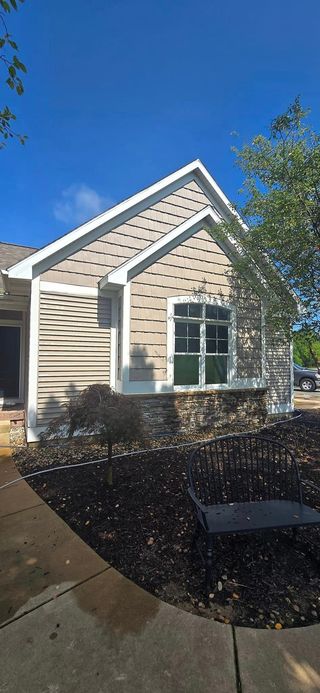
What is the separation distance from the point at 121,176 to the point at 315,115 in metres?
7.75

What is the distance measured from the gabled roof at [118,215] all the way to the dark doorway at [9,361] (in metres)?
4.06

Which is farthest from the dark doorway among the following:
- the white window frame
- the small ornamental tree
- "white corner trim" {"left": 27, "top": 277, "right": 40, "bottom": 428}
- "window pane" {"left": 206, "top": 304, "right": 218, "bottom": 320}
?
the small ornamental tree

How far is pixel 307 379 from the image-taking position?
60.1 ft

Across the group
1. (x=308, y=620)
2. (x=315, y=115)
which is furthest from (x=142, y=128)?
(x=308, y=620)

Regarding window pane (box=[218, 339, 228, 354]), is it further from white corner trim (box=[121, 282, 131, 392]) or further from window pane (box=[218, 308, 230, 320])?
white corner trim (box=[121, 282, 131, 392])

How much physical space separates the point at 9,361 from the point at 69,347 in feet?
12.8

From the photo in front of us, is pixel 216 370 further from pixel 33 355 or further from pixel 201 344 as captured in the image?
pixel 33 355

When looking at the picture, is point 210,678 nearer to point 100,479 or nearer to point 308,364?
point 100,479

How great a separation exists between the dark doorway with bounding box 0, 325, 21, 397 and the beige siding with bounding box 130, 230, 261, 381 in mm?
4742

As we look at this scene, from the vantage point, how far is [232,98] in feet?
27.2

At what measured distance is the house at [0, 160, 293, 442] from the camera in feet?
20.0

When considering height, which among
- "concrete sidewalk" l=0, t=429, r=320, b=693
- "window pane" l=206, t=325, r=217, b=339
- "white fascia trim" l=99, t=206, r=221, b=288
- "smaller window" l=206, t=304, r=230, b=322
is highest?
"white fascia trim" l=99, t=206, r=221, b=288

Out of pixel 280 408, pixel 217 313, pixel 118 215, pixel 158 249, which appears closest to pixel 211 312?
pixel 217 313

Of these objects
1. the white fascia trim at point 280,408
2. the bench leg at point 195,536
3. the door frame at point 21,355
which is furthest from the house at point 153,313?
the bench leg at point 195,536
